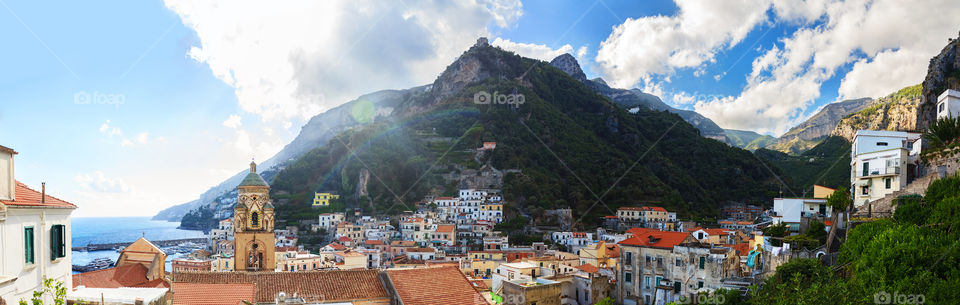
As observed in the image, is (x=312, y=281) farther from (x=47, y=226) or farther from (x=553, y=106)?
Answer: (x=553, y=106)


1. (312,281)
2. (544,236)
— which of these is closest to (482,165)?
(544,236)

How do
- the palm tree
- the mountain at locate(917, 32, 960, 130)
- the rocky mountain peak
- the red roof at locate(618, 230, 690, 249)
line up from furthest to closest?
the rocky mountain peak
the mountain at locate(917, 32, 960, 130)
the red roof at locate(618, 230, 690, 249)
the palm tree

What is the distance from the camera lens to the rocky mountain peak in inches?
7180

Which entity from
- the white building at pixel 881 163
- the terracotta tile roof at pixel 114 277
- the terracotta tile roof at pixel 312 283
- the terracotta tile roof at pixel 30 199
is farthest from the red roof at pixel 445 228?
the terracotta tile roof at pixel 30 199

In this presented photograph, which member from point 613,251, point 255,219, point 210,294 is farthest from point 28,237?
point 613,251

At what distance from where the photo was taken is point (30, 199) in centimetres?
730

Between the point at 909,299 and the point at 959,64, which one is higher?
the point at 959,64

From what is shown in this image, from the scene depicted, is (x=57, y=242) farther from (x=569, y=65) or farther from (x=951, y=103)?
(x=569, y=65)

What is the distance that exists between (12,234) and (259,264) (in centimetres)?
1716

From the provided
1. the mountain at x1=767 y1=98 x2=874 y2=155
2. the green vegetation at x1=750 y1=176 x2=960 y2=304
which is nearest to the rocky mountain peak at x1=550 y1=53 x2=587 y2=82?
the mountain at x1=767 y1=98 x2=874 y2=155

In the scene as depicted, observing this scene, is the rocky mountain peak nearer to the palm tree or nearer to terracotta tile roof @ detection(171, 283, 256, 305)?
the palm tree

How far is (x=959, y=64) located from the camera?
42.2m

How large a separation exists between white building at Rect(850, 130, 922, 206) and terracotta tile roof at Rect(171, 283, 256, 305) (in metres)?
22.3

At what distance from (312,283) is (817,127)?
155 m
